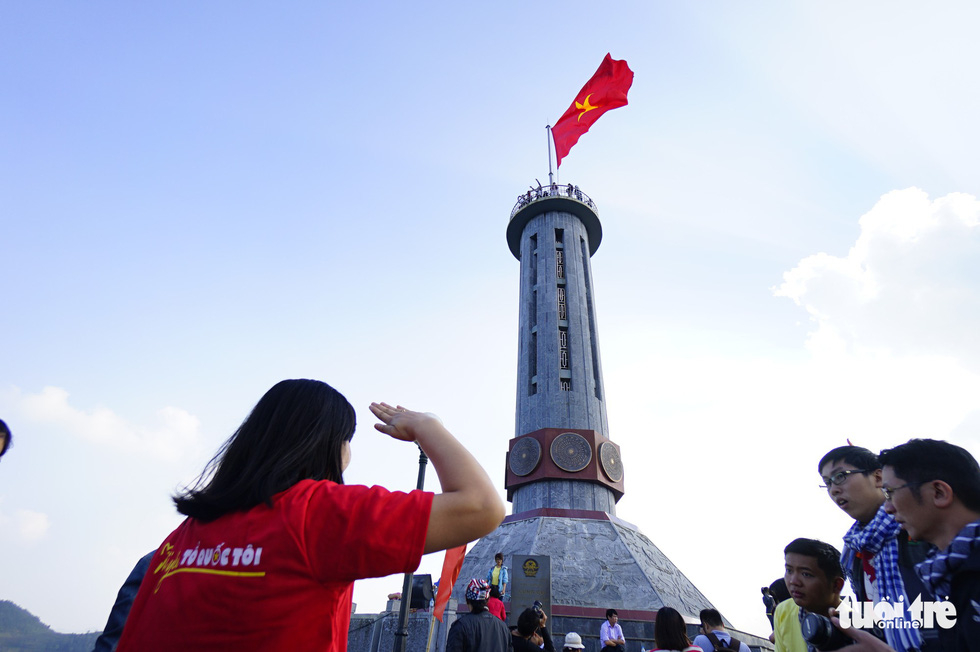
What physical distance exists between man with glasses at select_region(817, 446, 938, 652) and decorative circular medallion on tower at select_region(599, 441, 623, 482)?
17025 mm

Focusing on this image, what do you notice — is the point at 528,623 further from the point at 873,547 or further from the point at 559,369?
the point at 559,369

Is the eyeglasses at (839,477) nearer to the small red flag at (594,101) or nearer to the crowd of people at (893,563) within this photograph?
the crowd of people at (893,563)

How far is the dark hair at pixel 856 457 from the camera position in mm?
3973

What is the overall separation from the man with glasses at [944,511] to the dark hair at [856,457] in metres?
1.21

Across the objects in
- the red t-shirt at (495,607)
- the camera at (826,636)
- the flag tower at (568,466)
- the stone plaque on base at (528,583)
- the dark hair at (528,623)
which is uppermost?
the flag tower at (568,466)

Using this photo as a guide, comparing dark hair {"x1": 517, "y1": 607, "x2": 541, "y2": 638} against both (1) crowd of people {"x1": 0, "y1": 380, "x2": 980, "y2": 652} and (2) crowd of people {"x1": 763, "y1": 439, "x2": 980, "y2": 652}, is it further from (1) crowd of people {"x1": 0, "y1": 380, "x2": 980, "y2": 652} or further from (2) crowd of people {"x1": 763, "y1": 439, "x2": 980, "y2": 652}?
(1) crowd of people {"x1": 0, "y1": 380, "x2": 980, "y2": 652}

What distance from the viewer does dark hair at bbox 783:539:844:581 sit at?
3.84 m

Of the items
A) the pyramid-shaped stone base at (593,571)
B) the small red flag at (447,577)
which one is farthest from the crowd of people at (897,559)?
the pyramid-shaped stone base at (593,571)

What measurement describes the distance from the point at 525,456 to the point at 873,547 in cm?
1779

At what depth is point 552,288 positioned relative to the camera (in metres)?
24.4

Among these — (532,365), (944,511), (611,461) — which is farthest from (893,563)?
(532,365)

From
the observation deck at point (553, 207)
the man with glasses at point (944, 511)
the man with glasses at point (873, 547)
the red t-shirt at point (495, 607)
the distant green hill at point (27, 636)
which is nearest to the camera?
the man with glasses at point (944, 511)

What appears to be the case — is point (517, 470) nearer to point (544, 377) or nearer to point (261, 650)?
point (544, 377)

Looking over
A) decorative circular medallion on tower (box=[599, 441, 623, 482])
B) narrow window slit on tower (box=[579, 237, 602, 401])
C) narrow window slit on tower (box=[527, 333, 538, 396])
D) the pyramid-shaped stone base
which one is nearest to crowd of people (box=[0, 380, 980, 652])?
the pyramid-shaped stone base
